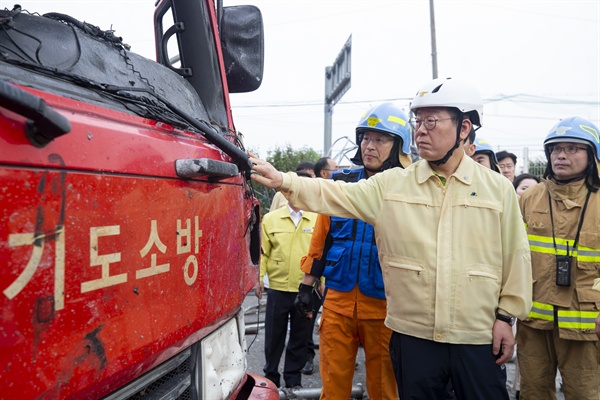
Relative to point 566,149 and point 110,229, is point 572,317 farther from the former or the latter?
point 110,229

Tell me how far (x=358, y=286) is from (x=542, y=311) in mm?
1189

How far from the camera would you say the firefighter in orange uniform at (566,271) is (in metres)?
2.84

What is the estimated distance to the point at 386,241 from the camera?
7.64 feet

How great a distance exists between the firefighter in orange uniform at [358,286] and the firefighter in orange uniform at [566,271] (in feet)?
3.21

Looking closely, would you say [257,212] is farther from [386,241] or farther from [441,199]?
[441,199]

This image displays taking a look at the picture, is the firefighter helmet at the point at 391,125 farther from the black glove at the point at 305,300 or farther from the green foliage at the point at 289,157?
the green foliage at the point at 289,157

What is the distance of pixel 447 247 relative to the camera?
2.19 meters

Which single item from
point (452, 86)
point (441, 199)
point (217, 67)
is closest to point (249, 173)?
point (217, 67)

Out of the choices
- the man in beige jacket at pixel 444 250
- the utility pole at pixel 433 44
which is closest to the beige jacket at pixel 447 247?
the man in beige jacket at pixel 444 250

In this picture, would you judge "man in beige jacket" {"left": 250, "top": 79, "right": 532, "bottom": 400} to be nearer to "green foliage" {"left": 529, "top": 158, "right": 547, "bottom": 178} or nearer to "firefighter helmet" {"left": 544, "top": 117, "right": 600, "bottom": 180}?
"firefighter helmet" {"left": 544, "top": 117, "right": 600, "bottom": 180}

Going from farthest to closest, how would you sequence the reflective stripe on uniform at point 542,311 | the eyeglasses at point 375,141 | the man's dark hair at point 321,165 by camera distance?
the man's dark hair at point 321,165, the eyeglasses at point 375,141, the reflective stripe on uniform at point 542,311

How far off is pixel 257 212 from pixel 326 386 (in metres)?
1.41

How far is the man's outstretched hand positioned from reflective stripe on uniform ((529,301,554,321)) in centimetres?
197

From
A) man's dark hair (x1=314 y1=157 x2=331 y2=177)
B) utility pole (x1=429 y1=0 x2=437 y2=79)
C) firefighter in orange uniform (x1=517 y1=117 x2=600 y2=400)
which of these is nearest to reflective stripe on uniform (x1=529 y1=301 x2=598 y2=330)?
firefighter in orange uniform (x1=517 y1=117 x2=600 y2=400)
